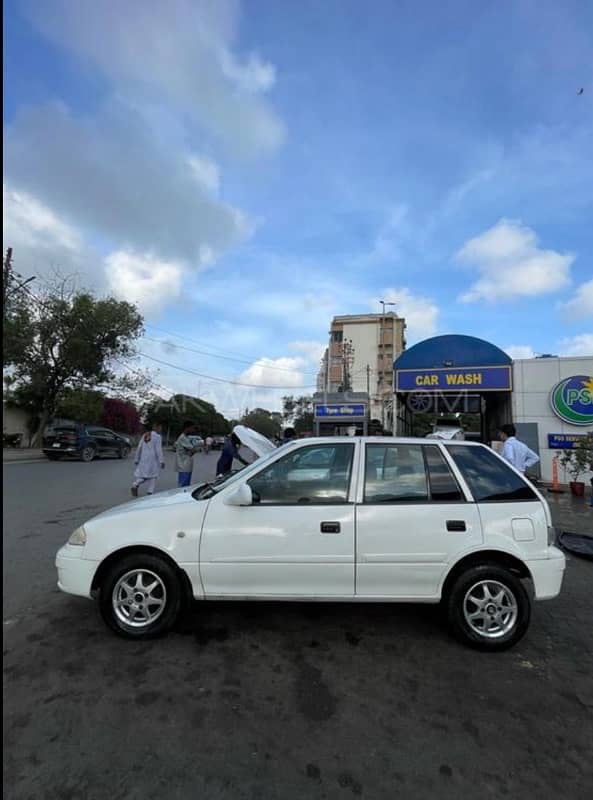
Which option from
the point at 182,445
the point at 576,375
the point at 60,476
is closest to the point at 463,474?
the point at 182,445

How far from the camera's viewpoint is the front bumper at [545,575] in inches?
139

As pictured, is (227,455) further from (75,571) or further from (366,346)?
(366,346)

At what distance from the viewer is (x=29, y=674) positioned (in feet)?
9.85

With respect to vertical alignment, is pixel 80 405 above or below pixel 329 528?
above

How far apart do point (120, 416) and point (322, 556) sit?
38996 millimetres

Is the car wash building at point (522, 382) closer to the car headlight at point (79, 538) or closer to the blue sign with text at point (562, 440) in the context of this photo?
the blue sign with text at point (562, 440)

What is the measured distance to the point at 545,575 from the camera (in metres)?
3.55

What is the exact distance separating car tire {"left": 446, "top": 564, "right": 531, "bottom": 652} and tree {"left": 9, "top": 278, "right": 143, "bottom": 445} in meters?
25.5

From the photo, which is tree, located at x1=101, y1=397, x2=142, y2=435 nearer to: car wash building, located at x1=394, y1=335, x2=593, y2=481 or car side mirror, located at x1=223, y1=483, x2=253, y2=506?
car wash building, located at x1=394, y1=335, x2=593, y2=481

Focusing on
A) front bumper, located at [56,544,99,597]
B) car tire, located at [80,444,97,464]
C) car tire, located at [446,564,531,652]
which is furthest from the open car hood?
car tire, located at [80,444,97,464]

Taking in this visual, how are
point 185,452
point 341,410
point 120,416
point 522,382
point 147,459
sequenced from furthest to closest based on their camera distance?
point 120,416 → point 341,410 → point 522,382 → point 185,452 → point 147,459

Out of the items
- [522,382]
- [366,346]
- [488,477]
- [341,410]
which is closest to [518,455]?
[488,477]

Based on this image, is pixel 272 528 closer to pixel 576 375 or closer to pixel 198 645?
pixel 198 645

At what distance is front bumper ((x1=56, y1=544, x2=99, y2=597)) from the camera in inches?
138
